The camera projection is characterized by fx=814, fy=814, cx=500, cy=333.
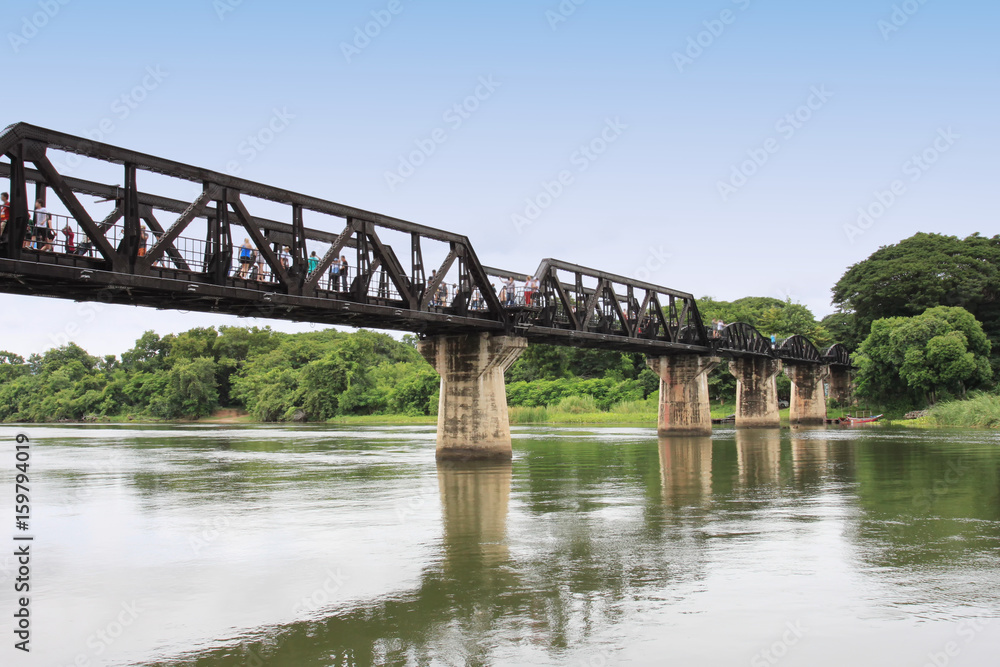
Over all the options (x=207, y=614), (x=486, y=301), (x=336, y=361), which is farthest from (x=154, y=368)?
(x=207, y=614)

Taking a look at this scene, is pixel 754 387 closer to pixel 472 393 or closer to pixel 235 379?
pixel 472 393

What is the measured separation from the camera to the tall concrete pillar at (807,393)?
310 feet

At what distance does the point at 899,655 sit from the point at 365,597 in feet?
22.9

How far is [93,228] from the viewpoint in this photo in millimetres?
21141

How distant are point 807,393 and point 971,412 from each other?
25.2 m

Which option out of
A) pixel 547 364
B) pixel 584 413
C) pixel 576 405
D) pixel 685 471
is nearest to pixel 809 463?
pixel 685 471

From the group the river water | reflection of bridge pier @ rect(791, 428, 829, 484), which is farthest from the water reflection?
the river water

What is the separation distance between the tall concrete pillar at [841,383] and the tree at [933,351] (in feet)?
68.9

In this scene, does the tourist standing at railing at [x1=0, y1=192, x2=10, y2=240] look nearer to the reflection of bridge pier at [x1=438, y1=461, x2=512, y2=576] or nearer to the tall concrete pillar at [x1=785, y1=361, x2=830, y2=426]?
the reflection of bridge pier at [x1=438, y1=461, x2=512, y2=576]

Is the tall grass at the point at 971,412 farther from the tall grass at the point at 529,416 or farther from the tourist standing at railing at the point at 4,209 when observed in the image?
the tourist standing at railing at the point at 4,209

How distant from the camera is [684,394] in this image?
2566 inches

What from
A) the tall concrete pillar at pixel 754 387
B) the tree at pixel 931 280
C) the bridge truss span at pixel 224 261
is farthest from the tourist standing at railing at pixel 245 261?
the tree at pixel 931 280

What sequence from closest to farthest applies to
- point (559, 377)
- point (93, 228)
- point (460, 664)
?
point (460, 664)
point (93, 228)
point (559, 377)

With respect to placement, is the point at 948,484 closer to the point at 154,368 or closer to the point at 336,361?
the point at 336,361
